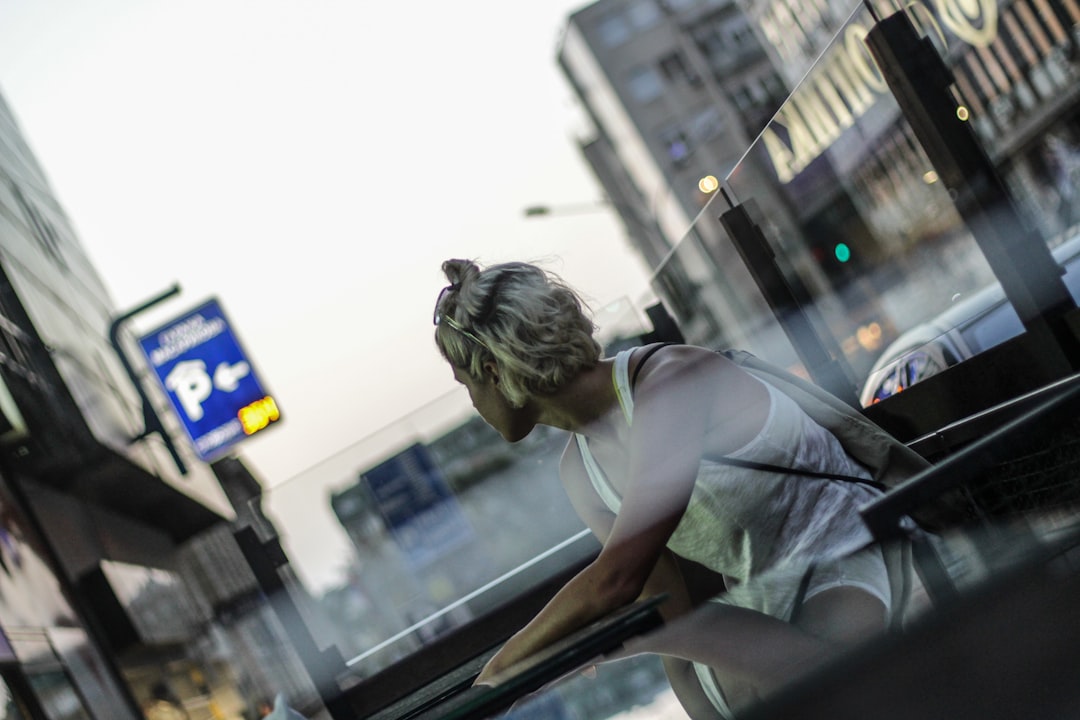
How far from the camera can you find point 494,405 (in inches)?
83.0

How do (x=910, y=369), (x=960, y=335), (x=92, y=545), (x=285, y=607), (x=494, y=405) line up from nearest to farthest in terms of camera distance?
(x=494, y=405), (x=960, y=335), (x=910, y=369), (x=285, y=607), (x=92, y=545)

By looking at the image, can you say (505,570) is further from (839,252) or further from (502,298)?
(502,298)

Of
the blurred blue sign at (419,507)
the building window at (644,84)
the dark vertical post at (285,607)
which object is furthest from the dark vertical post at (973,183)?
the building window at (644,84)

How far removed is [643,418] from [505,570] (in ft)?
12.8

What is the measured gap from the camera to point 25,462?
10.9 m

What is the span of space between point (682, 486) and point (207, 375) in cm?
1191

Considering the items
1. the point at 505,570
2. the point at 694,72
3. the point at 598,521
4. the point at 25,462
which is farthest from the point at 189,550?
the point at 694,72

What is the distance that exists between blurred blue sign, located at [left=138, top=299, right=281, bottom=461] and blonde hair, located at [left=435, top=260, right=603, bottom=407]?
1108 centimetres

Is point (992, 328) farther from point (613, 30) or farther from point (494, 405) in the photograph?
point (613, 30)

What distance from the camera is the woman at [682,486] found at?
1657 millimetres

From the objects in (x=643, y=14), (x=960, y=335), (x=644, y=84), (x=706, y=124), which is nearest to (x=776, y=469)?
(x=960, y=335)

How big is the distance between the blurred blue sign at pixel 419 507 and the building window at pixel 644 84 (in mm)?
62956

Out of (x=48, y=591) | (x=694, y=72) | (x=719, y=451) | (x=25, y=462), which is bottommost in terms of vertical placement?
(x=719, y=451)

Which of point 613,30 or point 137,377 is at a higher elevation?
point 613,30
